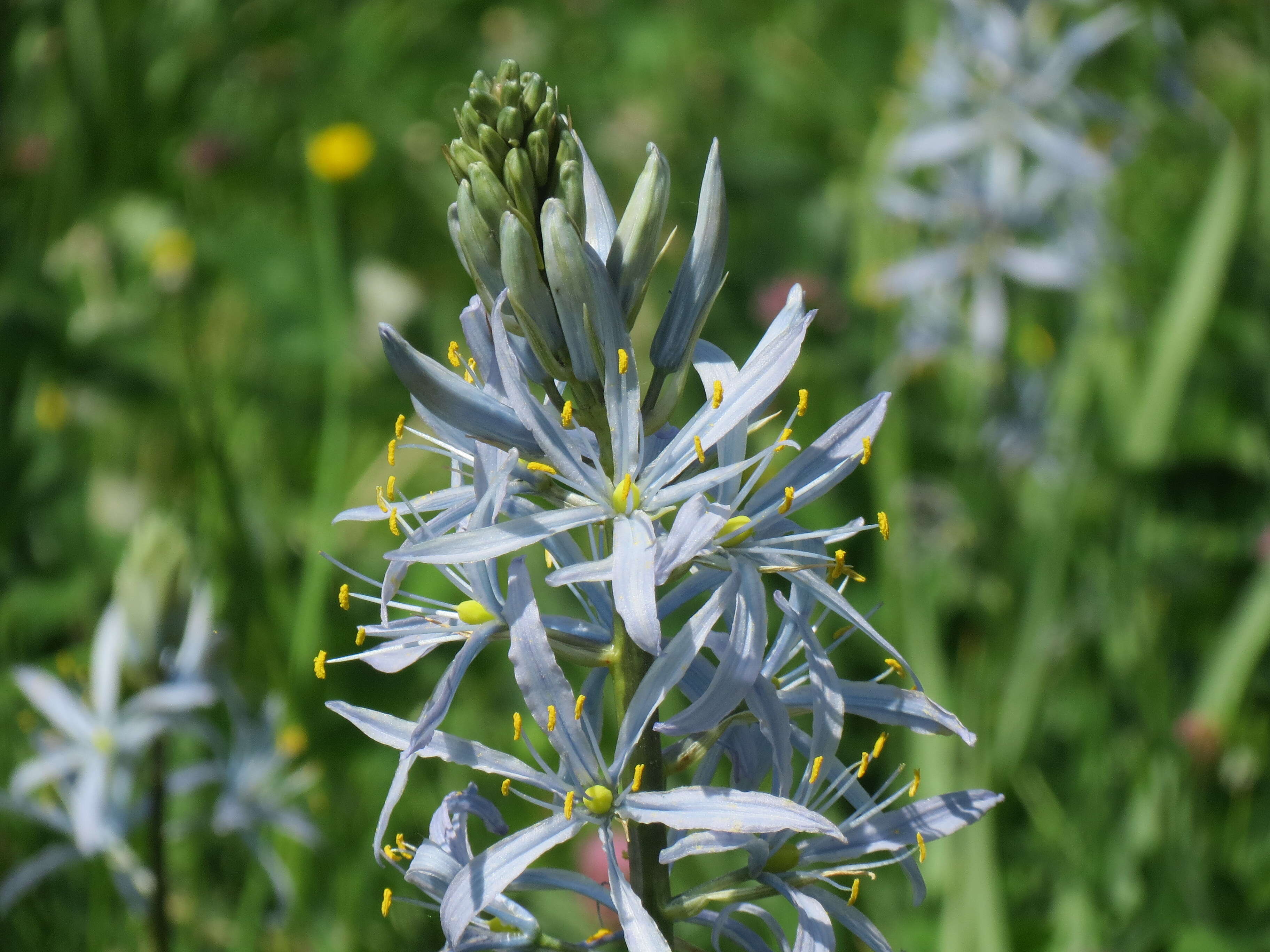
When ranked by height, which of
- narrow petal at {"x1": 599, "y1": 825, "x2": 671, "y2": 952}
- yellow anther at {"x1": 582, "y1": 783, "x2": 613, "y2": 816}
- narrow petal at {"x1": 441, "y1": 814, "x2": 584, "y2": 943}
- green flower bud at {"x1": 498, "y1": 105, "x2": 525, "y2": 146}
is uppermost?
green flower bud at {"x1": 498, "y1": 105, "x2": 525, "y2": 146}

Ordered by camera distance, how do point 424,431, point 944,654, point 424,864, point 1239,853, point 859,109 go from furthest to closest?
point 859,109 < point 424,431 < point 944,654 < point 1239,853 < point 424,864

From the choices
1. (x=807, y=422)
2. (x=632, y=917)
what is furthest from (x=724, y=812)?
(x=807, y=422)

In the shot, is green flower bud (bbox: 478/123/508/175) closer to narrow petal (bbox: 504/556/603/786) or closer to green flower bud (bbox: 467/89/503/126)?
green flower bud (bbox: 467/89/503/126)

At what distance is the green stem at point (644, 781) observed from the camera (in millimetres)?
1233

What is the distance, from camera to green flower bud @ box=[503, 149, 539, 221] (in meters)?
1.24

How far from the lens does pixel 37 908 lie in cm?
259

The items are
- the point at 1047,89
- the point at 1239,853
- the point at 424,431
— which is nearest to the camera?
the point at 1239,853

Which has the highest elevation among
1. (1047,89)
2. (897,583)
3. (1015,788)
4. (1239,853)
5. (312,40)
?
(312,40)

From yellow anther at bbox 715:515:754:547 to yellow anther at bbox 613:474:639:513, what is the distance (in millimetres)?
94

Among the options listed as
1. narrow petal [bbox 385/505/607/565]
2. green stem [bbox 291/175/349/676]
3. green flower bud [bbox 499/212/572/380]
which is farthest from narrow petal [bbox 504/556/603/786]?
green stem [bbox 291/175/349/676]

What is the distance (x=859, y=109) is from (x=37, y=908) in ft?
15.4

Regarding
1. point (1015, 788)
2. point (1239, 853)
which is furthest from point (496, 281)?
point (1239, 853)

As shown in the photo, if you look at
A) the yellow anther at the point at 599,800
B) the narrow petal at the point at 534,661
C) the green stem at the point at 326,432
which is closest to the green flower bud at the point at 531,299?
the narrow petal at the point at 534,661

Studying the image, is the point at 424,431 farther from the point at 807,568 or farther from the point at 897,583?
the point at 807,568
